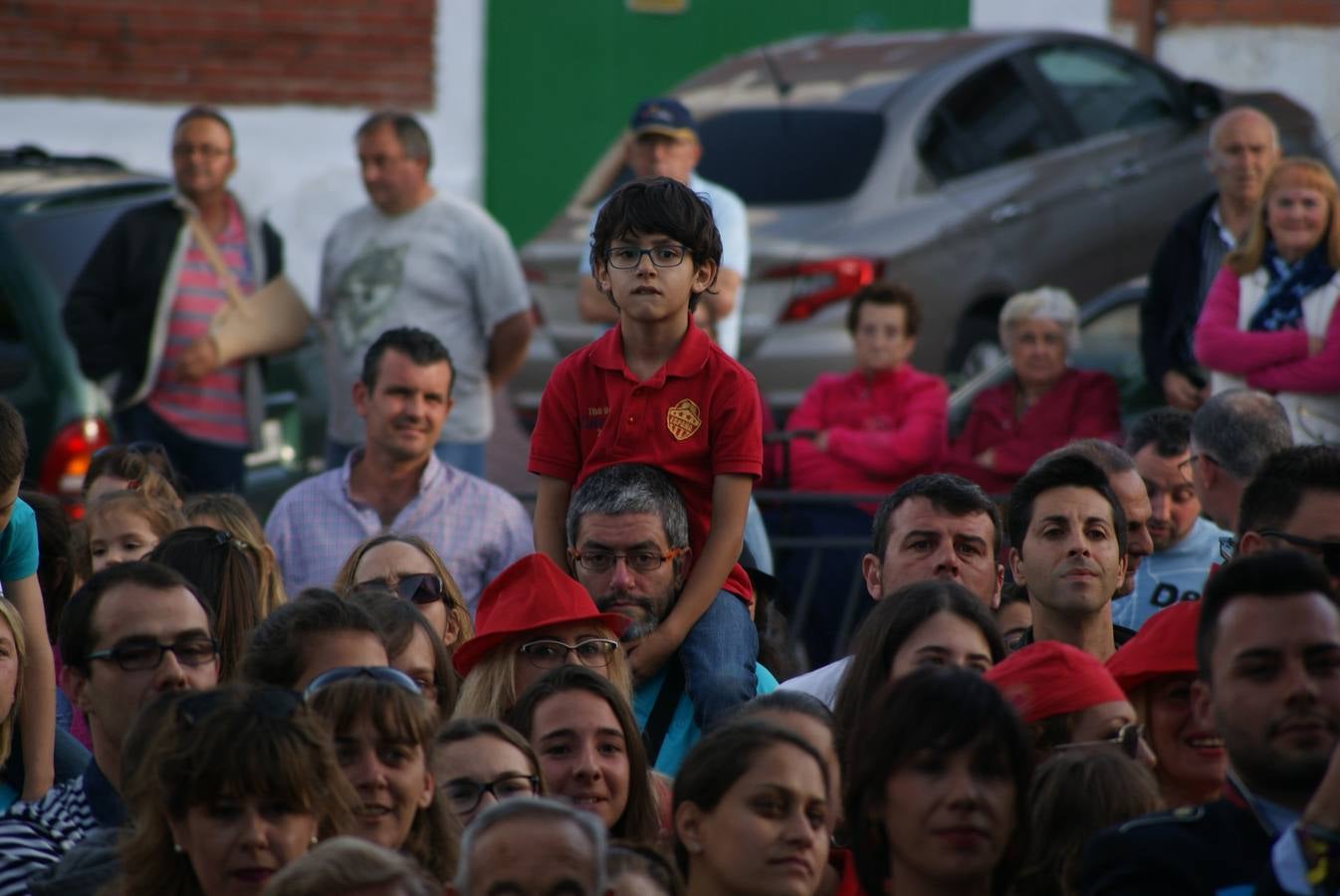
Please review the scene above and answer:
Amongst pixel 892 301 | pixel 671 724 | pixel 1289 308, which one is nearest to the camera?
pixel 671 724

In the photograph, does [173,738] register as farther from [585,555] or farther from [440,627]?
[440,627]

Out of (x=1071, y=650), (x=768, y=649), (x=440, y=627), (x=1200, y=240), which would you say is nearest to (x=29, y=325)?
(x=440, y=627)

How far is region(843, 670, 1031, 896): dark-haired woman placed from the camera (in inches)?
171

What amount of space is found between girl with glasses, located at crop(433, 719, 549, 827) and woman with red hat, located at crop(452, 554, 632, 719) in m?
0.67

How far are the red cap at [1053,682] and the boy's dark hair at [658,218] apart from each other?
1.49 m

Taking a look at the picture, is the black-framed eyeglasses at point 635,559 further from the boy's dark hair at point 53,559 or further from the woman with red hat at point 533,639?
the boy's dark hair at point 53,559

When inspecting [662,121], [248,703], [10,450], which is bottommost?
[248,703]

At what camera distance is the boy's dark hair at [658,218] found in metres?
5.91

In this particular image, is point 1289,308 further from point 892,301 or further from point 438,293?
point 438,293

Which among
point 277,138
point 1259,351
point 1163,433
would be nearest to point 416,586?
point 1163,433

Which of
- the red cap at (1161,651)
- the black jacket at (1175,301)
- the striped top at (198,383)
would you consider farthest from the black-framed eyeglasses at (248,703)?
the black jacket at (1175,301)

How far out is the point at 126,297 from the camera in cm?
947

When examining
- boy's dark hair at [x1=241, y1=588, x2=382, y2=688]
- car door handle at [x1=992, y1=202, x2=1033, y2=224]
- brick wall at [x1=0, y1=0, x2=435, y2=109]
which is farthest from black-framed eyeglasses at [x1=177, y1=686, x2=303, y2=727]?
brick wall at [x1=0, y1=0, x2=435, y2=109]

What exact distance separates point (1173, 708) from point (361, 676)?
6.18 ft
